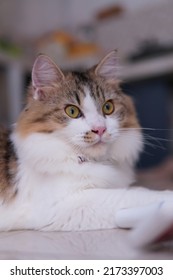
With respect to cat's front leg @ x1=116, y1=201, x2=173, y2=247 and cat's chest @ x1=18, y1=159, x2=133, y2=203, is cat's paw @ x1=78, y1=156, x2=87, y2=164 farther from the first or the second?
cat's front leg @ x1=116, y1=201, x2=173, y2=247

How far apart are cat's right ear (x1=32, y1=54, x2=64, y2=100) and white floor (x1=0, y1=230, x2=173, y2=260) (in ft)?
1.77

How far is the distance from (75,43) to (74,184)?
2.62 meters

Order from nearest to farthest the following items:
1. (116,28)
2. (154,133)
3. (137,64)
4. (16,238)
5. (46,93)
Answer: (16,238), (46,93), (154,133), (137,64), (116,28)

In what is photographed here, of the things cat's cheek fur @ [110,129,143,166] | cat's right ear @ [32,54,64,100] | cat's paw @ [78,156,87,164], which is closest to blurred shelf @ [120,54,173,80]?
cat's cheek fur @ [110,129,143,166]

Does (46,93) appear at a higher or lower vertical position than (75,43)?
lower

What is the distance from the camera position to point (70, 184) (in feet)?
4.23

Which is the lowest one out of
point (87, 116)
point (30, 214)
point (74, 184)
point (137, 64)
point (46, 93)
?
point (30, 214)

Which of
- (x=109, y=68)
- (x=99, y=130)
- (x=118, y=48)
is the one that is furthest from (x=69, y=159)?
(x=118, y=48)

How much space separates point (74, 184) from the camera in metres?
1.29

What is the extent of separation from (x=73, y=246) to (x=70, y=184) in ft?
0.81

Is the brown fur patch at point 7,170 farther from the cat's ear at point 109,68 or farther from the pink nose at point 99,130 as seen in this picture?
the cat's ear at point 109,68

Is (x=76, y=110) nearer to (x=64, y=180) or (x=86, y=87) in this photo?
(x=86, y=87)
